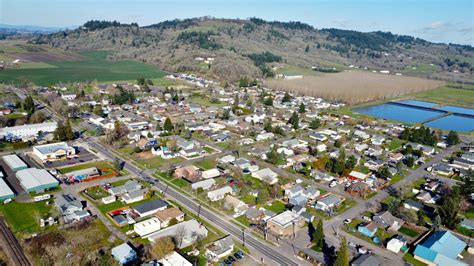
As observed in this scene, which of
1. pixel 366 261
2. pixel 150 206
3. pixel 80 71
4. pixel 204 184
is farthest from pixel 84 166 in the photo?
pixel 80 71

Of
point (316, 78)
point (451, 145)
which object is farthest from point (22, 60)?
point (451, 145)

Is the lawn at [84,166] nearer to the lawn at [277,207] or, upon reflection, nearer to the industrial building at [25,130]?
the industrial building at [25,130]

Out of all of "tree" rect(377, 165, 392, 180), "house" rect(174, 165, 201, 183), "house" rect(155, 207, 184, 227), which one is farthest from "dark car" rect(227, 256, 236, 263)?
"tree" rect(377, 165, 392, 180)

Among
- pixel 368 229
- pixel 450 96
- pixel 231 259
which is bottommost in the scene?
pixel 231 259

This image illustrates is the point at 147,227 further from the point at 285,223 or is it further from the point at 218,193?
the point at 285,223

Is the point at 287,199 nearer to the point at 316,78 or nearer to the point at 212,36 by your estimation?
the point at 316,78

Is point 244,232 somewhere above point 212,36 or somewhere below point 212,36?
below
